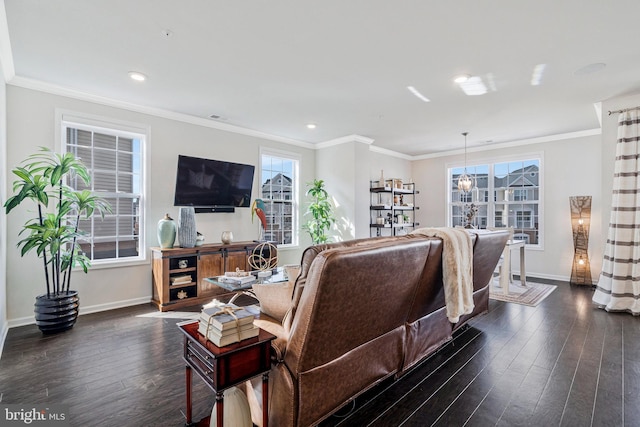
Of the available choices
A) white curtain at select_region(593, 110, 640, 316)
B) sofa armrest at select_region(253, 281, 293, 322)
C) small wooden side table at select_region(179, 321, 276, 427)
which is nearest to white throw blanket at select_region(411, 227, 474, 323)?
sofa armrest at select_region(253, 281, 293, 322)

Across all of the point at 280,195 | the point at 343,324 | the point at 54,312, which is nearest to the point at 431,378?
the point at 343,324

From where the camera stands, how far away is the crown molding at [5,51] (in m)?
2.35

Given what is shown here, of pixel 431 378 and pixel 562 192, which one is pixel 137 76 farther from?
pixel 562 192

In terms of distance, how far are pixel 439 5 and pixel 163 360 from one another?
3.47 metres

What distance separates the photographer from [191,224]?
4301mm

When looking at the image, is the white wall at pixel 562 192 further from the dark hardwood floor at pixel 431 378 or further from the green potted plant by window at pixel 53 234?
the green potted plant by window at pixel 53 234

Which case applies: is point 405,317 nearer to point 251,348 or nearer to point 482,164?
point 251,348

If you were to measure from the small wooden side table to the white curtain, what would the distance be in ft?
14.5

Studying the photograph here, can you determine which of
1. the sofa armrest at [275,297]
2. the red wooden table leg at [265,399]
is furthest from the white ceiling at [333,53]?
the red wooden table leg at [265,399]

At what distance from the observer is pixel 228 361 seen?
4.77ft

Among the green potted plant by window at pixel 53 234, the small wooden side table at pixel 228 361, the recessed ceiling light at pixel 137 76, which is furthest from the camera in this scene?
the recessed ceiling light at pixel 137 76

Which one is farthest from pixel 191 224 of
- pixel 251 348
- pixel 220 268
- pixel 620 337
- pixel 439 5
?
pixel 620 337

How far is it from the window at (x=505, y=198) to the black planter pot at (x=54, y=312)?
6.14m

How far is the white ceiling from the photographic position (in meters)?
2.28
